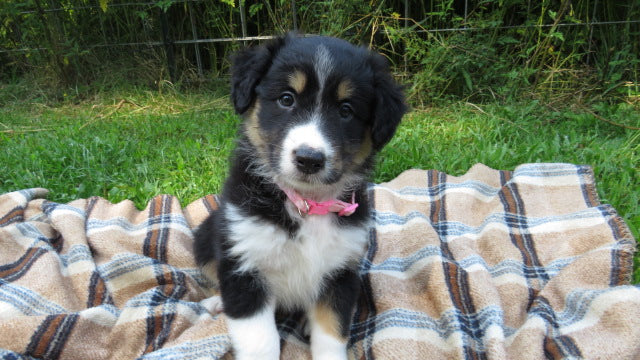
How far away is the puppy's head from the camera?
5.96 feet

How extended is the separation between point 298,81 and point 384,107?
0.41 m

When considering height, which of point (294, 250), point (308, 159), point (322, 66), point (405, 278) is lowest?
point (405, 278)

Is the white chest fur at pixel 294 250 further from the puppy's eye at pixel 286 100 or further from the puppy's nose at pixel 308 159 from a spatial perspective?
the puppy's eye at pixel 286 100

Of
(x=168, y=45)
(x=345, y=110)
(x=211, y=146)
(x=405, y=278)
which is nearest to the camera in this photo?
(x=345, y=110)

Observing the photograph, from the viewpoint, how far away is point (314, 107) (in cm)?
189

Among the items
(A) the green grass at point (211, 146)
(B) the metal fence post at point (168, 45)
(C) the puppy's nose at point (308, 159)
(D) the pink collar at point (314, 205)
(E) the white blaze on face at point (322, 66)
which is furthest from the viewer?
(B) the metal fence post at point (168, 45)

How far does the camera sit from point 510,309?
2350mm

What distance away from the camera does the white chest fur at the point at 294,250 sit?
191cm

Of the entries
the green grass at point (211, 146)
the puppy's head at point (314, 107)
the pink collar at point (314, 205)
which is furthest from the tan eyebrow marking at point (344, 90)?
the green grass at point (211, 146)

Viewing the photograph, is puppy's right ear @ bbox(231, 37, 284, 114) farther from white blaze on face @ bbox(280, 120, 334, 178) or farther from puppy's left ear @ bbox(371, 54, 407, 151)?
puppy's left ear @ bbox(371, 54, 407, 151)

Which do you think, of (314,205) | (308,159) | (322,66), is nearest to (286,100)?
(322,66)

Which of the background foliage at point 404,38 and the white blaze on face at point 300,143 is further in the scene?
the background foliage at point 404,38

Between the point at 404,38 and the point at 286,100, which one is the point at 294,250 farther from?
the point at 404,38

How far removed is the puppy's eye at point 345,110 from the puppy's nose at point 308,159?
0.30 meters
